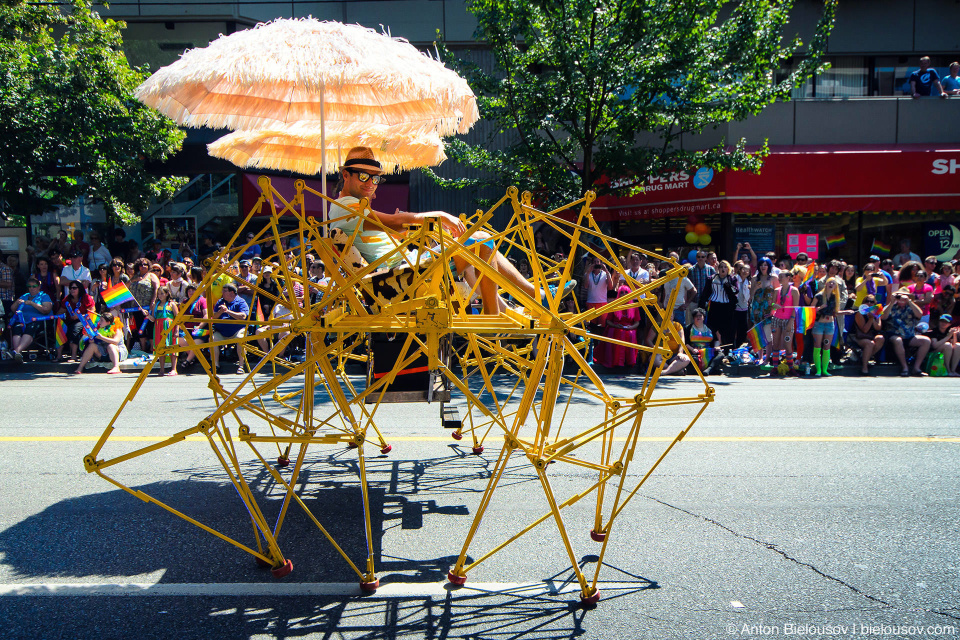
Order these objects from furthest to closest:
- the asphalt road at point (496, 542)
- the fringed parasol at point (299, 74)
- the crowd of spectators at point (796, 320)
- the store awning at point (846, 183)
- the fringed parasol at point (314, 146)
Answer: the store awning at point (846, 183) < the crowd of spectators at point (796, 320) < the fringed parasol at point (314, 146) < the fringed parasol at point (299, 74) < the asphalt road at point (496, 542)

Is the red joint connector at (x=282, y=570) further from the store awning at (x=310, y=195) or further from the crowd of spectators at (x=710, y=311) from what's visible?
the store awning at (x=310, y=195)

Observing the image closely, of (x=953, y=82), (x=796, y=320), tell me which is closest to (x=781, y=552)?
(x=796, y=320)

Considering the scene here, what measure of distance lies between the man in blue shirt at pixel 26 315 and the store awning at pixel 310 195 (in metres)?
6.62

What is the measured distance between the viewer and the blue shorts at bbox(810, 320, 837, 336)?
11695mm

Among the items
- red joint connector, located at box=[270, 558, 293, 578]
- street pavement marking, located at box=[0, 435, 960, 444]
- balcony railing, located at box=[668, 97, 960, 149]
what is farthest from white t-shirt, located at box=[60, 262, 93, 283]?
balcony railing, located at box=[668, 97, 960, 149]

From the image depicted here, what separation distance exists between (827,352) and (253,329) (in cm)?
1002

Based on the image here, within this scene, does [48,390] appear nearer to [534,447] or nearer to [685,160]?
[534,447]

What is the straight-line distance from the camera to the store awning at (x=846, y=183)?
16516 millimetres

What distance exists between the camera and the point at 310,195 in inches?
736

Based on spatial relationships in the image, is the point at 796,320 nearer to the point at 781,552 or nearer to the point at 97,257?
the point at 781,552

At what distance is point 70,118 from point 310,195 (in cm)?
632

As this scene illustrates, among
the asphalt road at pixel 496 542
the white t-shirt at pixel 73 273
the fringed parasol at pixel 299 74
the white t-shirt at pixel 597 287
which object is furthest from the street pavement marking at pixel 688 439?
the white t-shirt at pixel 73 273

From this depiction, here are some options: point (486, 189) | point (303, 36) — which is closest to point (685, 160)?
point (486, 189)

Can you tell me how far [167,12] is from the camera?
19688 millimetres
